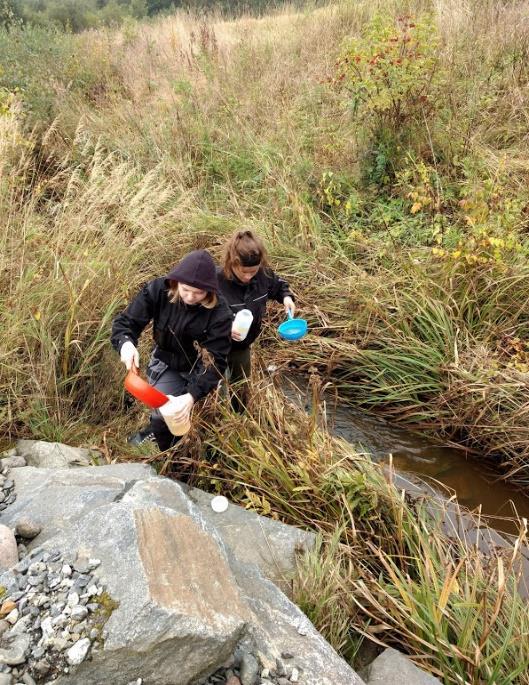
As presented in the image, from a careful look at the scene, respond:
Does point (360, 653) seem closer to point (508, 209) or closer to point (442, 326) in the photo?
point (442, 326)

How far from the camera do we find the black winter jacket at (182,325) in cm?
272

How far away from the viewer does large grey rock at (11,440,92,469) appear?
282 centimetres

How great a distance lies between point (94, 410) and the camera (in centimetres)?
348

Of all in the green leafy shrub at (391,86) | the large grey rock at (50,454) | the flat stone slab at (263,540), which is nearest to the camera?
the flat stone slab at (263,540)

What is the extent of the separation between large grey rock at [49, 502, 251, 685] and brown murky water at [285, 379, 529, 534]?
187cm

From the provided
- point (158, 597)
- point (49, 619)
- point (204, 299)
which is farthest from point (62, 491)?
point (204, 299)

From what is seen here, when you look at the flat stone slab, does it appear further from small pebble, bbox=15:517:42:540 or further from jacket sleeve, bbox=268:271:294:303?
jacket sleeve, bbox=268:271:294:303

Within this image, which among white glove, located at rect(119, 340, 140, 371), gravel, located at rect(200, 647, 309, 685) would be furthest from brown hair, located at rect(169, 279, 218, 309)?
gravel, located at rect(200, 647, 309, 685)

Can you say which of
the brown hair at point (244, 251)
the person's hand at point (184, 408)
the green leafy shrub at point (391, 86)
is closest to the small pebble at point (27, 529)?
the person's hand at point (184, 408)

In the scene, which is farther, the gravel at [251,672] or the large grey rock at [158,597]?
the gravel at [251,672]

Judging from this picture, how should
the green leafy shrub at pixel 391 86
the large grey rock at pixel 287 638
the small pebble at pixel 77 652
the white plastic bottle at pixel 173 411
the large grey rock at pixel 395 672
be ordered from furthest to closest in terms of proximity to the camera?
the green leafy shrub at pixel 391 86 → the white plastic bottle at pixel 173 411 → the large grey rock at pixel 395 672 → the large grey rock at pixel 287 638 → the small pebble at pixel 77 652

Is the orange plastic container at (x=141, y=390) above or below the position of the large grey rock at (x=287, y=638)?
above

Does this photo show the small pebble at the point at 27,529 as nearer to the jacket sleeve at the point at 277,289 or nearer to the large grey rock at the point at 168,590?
the large grey rock at the point at 168,590

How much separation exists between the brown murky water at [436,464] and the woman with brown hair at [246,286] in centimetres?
50
